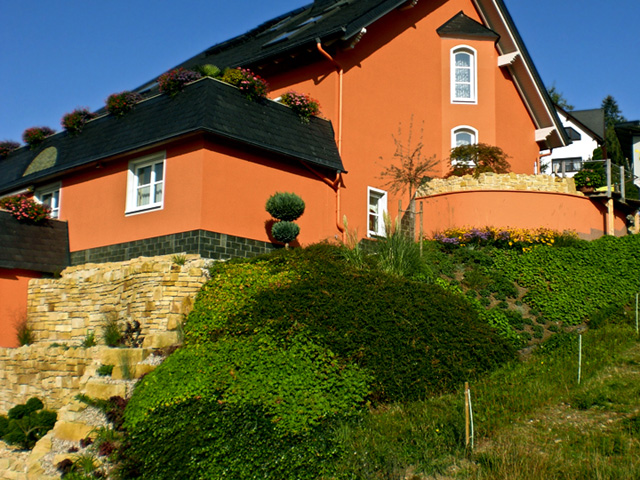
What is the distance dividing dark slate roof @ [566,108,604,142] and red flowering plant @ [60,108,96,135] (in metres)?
30.6

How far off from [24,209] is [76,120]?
8.58ft

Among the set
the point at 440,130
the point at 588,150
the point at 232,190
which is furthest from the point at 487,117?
the point at 588,150

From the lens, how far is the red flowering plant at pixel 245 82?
14773mm

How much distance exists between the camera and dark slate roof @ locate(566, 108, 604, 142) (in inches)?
1547

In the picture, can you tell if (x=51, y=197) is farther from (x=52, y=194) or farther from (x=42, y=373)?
(x=42, y=373)

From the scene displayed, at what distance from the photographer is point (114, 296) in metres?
12.8

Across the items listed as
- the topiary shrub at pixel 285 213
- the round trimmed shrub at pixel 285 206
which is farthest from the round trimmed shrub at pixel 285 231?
the round trimmed shrub at pixel 285 206

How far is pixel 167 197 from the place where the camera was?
13.9 m

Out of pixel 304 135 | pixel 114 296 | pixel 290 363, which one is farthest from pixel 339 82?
pixel 290 363

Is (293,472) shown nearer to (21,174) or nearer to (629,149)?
(21,174)

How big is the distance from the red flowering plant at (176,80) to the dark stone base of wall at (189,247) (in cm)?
337

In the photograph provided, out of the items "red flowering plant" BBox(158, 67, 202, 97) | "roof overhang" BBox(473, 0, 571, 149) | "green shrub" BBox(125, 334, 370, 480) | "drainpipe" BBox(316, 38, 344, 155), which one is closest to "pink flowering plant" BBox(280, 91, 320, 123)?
"drainpipe" BBox(316, 38, 344, 155)

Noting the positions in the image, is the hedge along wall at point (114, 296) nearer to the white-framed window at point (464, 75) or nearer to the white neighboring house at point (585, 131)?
the white-framed window at point (464, 75)

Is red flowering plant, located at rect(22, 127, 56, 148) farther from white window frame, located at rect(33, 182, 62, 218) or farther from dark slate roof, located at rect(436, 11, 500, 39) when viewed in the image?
dark slate roof, located at rect(436, 11, 500, 39)
